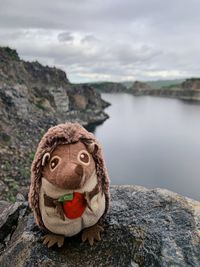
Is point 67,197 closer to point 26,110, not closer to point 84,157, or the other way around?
point 84,157

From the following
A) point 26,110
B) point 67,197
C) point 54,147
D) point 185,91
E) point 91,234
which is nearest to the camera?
point 67,197

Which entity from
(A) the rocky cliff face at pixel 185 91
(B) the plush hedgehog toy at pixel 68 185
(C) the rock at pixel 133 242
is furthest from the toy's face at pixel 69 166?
(A) the rocky cliff face at pixel 185 91

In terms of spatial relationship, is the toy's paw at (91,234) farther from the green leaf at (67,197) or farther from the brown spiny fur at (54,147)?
the green leaf at (67,197)

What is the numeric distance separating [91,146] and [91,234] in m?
1.16

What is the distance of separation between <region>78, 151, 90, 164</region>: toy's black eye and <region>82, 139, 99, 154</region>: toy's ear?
0.34 ft

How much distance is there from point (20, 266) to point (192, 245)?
2.18 meters

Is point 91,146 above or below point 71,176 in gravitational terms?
above

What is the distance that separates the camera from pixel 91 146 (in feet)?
15.6

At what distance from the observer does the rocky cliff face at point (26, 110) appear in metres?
22.2

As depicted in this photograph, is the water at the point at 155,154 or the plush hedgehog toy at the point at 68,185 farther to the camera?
the water at the point at 155,154

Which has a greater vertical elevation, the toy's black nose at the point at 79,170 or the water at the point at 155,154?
the toy's black nose at the point at 79,170

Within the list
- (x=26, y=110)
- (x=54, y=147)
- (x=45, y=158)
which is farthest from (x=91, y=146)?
(x=26, y=110)

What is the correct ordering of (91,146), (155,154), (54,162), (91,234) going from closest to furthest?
(54,162)
(91,146)
(91,234)
(155,154)

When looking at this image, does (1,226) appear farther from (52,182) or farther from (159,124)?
(159,124)
